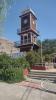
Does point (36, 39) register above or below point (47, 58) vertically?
above

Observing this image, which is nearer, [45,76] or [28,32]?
[45,76]

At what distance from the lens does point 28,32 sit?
36.1 metres

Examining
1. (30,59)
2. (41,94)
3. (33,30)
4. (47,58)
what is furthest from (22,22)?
(41,94)

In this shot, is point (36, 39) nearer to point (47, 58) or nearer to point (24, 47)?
point (24, 47)

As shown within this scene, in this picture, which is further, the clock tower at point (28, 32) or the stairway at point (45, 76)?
the clock tower at point (28, 32)

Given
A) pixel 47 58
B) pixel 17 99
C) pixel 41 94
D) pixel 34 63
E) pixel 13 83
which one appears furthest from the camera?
pixel 47 58

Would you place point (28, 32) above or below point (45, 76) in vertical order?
above

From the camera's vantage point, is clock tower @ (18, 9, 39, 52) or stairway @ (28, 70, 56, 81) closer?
stairway @ (28, 70, 56, 81)

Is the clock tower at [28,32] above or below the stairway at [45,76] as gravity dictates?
above

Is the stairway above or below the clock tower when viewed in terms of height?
below

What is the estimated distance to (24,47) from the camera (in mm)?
36125

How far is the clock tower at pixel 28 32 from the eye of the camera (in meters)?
35.6

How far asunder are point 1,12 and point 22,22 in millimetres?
28503

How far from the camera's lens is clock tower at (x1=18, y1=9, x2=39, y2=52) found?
117 ft
